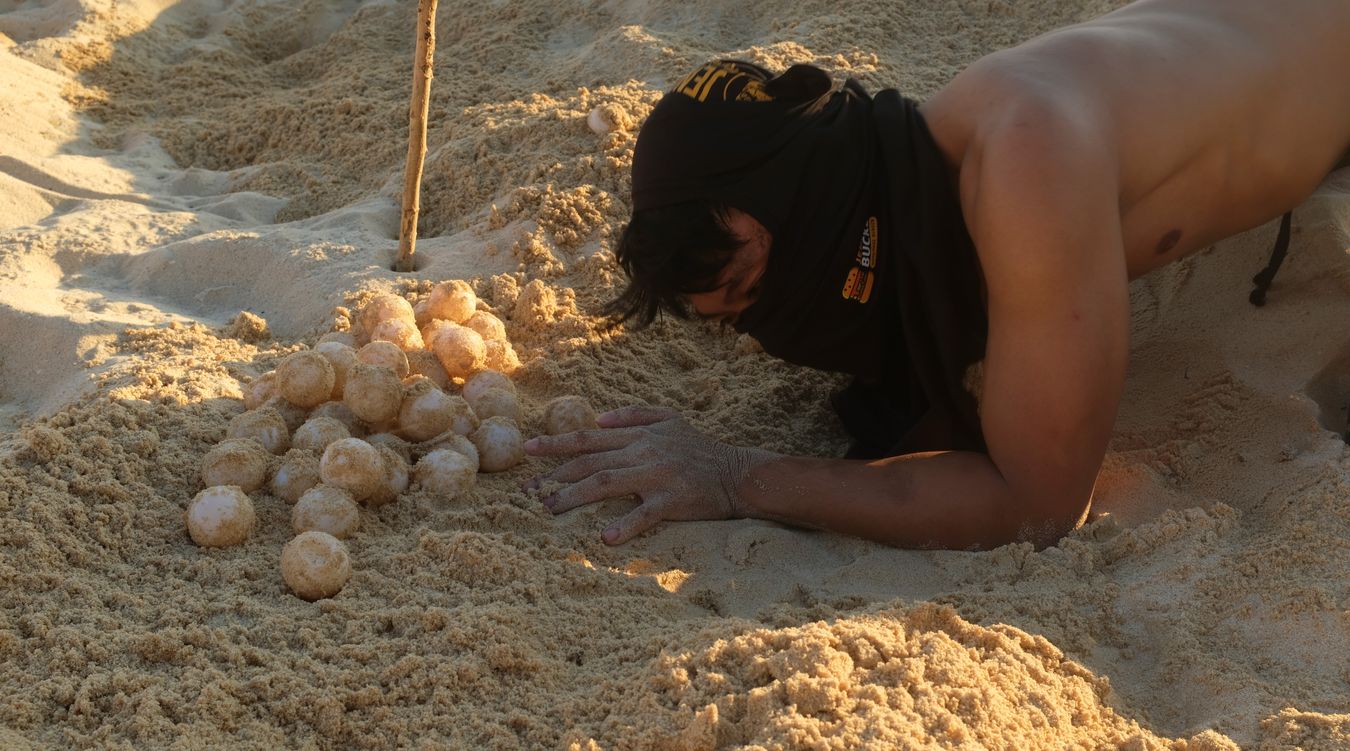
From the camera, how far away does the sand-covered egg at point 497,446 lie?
2.58m

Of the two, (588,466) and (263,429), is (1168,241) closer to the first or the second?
(588,466)

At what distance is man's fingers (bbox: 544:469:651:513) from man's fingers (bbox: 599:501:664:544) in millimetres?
58

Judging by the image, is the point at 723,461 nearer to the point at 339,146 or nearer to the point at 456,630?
the point at 456,630

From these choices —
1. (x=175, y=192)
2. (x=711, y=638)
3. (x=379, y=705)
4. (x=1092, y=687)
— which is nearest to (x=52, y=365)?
(x=175, y=192)

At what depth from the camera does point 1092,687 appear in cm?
180

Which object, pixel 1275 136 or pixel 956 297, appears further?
pixel 1275 136

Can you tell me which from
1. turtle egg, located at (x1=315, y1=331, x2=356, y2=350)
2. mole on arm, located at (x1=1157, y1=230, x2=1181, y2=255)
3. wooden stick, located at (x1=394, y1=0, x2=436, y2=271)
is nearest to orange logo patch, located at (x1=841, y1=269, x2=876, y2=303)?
mole on arm, located at (x1=1157, y1=230, x2=1181, y2=255)

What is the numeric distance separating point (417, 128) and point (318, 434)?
1.18 metres

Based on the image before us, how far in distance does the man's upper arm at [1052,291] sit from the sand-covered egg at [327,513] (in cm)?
129

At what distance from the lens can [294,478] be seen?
7.89 ft

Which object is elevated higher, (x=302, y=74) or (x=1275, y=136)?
(x=1275, y=136)

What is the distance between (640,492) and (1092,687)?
3.39ft

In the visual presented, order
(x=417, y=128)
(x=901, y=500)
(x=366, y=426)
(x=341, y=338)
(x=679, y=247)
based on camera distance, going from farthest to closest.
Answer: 1. (x=417, y=128)
2. (x=341, y=338)
3. (x=366, y=426)
4. (x=901, y=500)
5. (x=679, y=247)

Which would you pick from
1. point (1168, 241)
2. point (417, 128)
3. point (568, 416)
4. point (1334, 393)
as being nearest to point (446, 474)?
point (568, 416)
